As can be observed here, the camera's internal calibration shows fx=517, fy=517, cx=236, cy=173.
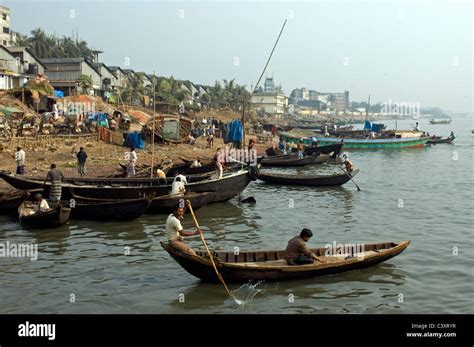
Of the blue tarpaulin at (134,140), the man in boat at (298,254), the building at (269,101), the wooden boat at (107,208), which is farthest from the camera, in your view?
the building at (269,101)

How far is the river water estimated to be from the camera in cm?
1084

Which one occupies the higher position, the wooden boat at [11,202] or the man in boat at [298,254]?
the wooden boat at [11,202]

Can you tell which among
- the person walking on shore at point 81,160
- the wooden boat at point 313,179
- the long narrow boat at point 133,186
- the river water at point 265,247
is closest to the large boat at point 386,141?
the wooden boat at point 313,179

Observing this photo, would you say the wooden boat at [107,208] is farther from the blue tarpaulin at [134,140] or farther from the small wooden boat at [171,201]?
the blue tarpaulin at [134,140]

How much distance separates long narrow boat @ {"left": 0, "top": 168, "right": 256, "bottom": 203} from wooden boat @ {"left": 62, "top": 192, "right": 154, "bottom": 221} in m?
0.91

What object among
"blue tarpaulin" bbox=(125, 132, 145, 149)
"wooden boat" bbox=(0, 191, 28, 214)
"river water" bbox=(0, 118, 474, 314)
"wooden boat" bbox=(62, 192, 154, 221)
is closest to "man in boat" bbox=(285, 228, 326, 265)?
"river water" bbox=(0, 118, 474, 314)

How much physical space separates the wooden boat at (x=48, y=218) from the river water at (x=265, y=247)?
0.27m

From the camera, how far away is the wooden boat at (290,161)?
35.6m

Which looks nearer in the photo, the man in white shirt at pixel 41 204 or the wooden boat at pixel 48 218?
the wooden boat at pixel 48 218

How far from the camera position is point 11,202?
17422mm

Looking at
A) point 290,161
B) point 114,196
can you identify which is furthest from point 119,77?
point 114,196

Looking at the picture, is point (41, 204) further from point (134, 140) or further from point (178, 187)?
point (134, 140)

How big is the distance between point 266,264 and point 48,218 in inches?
307
